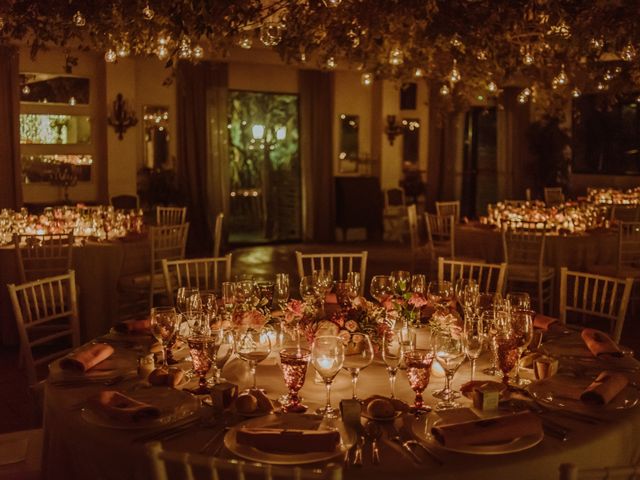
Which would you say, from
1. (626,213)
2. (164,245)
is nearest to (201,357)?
(164,245)

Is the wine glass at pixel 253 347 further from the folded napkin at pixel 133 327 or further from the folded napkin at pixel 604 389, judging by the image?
the folded napkin at pixel 604 389

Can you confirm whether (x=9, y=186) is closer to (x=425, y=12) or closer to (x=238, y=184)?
(x=238, y=184)

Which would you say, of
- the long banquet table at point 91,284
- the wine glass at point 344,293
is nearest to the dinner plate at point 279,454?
the wine glass at point 344,293

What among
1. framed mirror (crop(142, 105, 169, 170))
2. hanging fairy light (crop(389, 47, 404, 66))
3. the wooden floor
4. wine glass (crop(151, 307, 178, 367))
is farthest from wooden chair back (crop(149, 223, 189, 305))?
framed mirror (crop(142, 105, 169, 170))

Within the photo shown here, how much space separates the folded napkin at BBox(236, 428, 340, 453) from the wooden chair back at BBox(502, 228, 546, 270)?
4.78 meters

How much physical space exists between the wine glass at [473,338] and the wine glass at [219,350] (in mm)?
759

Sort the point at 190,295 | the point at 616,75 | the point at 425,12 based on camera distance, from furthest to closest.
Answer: the point at 616,75 → the point at 425,12 → the point at 190,295

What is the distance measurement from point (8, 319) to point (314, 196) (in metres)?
6.67

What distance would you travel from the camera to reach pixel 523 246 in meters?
6.65

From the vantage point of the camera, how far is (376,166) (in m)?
12.5

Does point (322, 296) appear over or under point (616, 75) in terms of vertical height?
under

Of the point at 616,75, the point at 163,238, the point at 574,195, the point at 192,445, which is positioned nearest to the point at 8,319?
the point at 163,238

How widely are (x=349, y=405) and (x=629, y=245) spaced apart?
535cm

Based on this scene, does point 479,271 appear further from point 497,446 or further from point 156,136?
point 156,136
